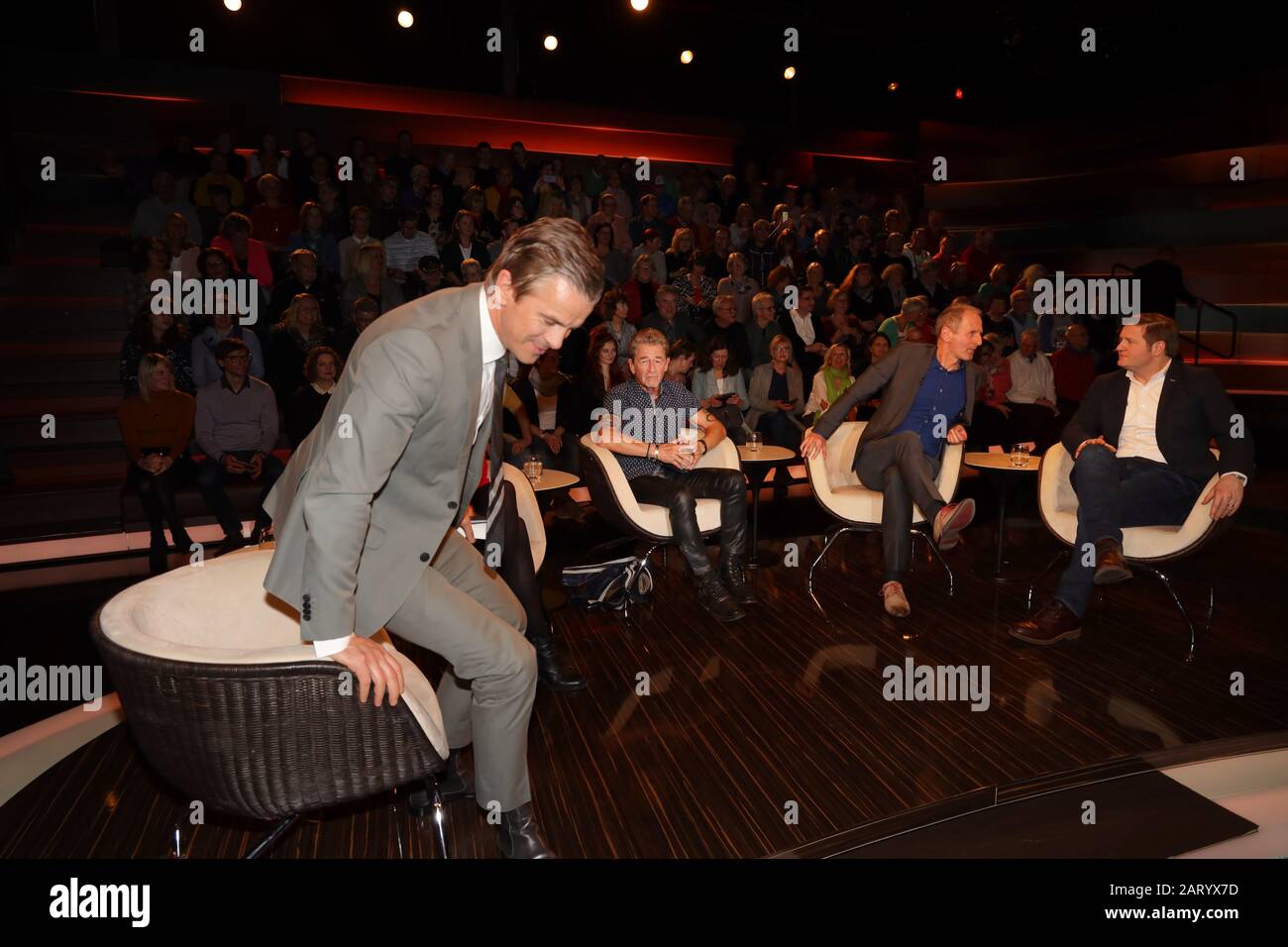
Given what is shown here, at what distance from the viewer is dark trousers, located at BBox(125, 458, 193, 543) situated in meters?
4.72

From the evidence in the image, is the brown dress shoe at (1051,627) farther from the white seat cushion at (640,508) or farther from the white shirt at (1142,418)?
the white seat cushion at (640,508)

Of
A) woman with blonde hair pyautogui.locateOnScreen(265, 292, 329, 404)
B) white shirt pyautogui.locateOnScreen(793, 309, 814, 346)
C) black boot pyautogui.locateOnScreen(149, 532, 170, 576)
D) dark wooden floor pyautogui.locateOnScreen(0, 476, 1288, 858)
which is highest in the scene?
white shirt pyautogui.locateOnScreen(793, 309, 814, 346)

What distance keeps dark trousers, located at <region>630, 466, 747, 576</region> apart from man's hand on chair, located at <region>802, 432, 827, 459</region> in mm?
314

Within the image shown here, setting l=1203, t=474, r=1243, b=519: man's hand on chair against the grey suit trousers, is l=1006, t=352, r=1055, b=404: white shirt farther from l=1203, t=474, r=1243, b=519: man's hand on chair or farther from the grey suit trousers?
the grey suit trousers

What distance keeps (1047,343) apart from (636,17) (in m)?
6.87

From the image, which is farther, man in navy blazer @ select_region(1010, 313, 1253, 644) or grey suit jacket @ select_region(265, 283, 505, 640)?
man in navy blazer @ select_region(1010, 313, 1253, 644)

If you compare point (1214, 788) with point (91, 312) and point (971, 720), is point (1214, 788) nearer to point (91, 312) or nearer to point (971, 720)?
point (971, 720)

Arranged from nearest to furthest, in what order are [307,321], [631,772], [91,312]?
[631,772], [307,321], [91,312]

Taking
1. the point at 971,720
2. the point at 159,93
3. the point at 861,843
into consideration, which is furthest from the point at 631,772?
the point at 159,93

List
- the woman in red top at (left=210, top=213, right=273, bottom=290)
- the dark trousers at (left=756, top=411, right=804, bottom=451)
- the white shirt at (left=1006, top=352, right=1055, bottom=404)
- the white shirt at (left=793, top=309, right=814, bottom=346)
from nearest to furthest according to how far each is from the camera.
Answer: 1. the woman in red top at (left=210, top=213, right=273, bottom=290)
2. the dark trousers at (left=756, top=411, right=804, bottom=451)
3. the white shirt at (left=1006, top=352, right=1055, bottom=404)
4. the white shirt at (left=793, top=309, right=814, bottom=346)

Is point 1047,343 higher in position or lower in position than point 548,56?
lower

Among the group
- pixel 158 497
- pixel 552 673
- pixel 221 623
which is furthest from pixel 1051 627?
pixel 158 497

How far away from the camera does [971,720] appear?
9.80 ft

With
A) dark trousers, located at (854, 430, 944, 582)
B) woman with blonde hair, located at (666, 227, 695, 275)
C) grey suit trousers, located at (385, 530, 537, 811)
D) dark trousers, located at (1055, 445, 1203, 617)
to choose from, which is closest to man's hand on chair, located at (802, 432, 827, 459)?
dark trousers, located at (854, 430, 944, 582)
